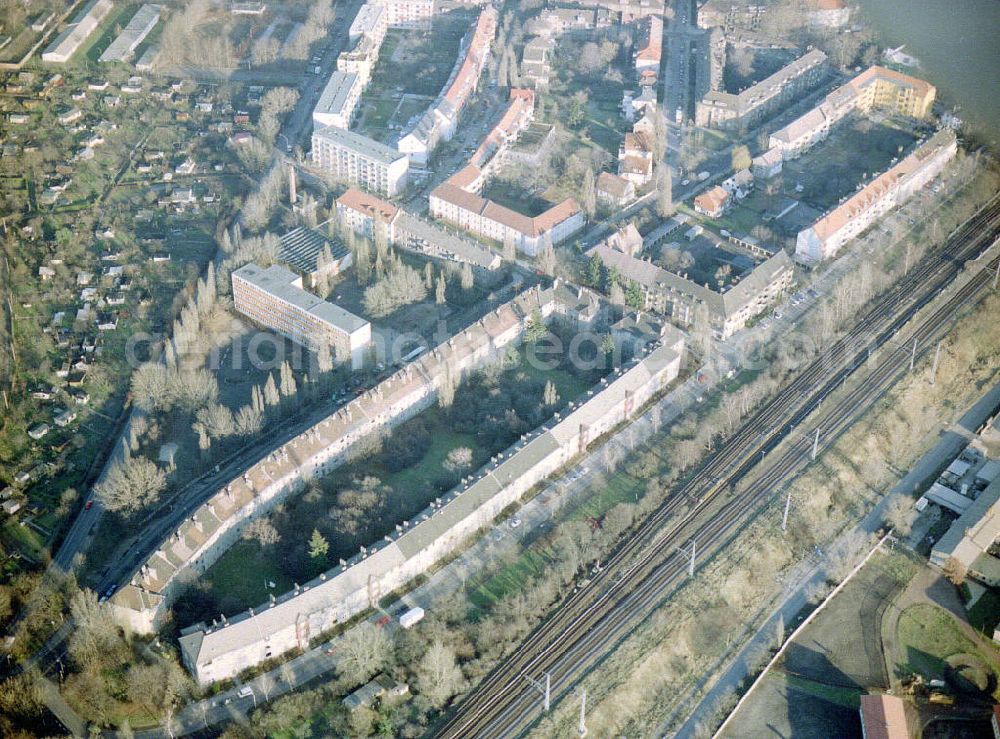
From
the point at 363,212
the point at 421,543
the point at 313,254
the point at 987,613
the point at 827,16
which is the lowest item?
the point at 987,613

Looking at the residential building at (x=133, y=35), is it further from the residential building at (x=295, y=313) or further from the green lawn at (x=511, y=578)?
the green lawn at (x=511, y=578)

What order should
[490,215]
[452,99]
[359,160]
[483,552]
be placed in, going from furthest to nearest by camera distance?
[452,99] < [359,160] < [490,215] < [483,552]

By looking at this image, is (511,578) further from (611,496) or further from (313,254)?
(313,254)

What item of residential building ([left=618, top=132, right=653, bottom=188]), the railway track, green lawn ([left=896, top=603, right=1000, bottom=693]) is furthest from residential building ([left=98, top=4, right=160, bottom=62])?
green lawn ([left=896, top=603, right=1000, bottom=693])

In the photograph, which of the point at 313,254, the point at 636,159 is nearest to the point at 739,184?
the point at 636,159

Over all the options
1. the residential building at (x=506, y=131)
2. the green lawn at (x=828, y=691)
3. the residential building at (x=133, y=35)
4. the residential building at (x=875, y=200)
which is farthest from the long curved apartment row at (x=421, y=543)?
the residential building at (x=133, y=35)

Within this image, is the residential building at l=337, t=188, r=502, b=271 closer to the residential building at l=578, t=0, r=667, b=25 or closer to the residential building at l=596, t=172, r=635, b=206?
the residential building at l=596, t=172, r=635, b=206
